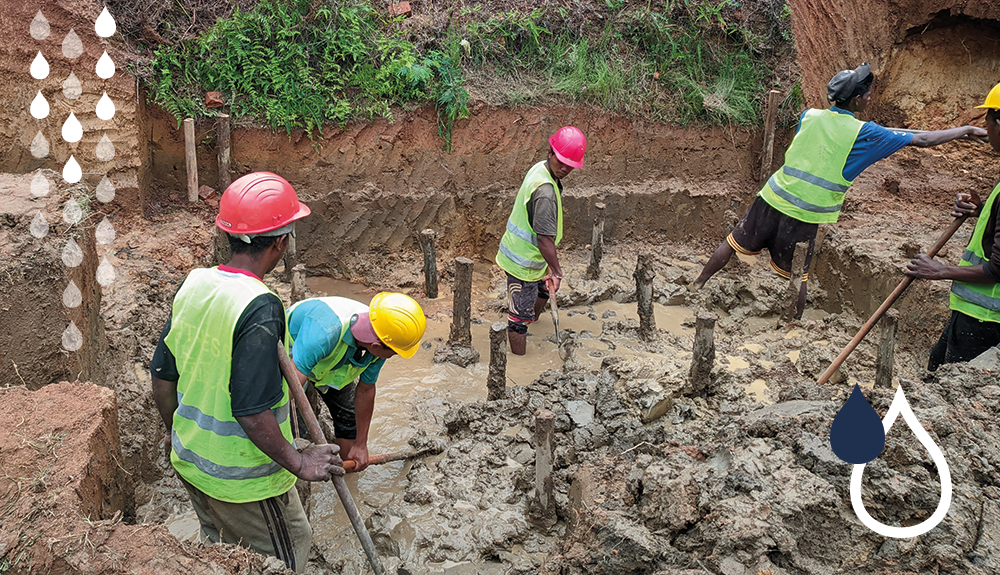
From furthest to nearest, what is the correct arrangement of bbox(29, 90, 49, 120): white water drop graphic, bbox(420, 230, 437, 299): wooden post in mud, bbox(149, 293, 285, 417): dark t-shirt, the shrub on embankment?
the shrub on embankment
bbox(420, 230, 437, 299): wooden post in mud
bbox(29, 90, 49, 120): white water drop graphic
bbox(149, 293, 285, 417): dark t-shirt

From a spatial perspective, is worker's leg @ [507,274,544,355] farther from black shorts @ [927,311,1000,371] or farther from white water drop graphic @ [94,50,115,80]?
white water drop graphic @ [94,50,115,80]

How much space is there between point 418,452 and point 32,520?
250 centimetres

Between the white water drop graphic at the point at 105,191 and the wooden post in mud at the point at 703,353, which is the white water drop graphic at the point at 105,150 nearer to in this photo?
the white water drop graphic at the point at 105,191

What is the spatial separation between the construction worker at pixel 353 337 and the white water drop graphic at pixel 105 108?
435 cm

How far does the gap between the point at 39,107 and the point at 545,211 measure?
4.78m

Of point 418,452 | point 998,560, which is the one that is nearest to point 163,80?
point 418,452

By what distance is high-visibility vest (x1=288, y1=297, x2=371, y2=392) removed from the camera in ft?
10.8

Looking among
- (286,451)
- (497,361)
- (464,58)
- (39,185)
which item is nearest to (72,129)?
(39,185)

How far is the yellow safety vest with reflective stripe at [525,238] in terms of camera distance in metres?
5.36

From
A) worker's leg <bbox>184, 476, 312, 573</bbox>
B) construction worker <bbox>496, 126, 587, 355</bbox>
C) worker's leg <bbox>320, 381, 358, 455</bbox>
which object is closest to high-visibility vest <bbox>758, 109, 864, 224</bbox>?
construction worker <bbox>496, 126, 587, 355</bbox>

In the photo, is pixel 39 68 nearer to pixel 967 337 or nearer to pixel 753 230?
pixel 753 230

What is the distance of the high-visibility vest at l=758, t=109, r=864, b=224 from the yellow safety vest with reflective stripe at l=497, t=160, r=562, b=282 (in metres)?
1.99

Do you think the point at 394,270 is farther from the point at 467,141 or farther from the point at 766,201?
the point at 766,201

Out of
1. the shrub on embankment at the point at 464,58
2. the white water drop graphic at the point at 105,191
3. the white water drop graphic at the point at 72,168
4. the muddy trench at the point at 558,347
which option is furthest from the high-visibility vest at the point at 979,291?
the white water drop graphic at the point at 72,168
